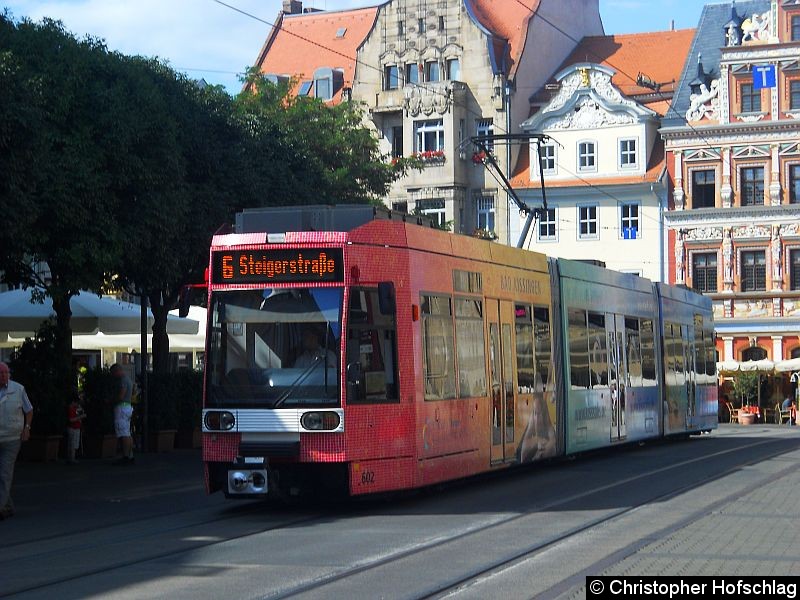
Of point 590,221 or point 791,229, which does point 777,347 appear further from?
point 590,221

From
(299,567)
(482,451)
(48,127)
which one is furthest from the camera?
(48,127)

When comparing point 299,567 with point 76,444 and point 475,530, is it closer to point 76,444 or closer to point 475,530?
point 475,530

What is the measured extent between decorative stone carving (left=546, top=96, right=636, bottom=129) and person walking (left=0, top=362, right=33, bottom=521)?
48721 millimetres

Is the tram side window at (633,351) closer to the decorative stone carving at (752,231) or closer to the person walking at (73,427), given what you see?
the person walking at (73,427)

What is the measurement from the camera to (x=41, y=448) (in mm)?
25109

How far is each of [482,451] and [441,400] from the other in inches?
65.9

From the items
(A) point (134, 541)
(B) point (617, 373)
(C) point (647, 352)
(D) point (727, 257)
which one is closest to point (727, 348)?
(D) point (727, 257)

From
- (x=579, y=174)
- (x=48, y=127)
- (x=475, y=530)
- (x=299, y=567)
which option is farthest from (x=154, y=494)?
(x=579, y=174)

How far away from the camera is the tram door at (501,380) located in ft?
60.8

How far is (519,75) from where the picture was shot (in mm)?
64375

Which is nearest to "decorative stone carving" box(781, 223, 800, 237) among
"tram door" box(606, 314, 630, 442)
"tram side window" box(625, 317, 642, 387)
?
"tram side window" box(625, 317, 642, 387)

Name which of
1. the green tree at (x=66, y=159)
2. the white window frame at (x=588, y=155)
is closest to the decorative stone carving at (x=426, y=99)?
the white window frame at (x=588, y=155)

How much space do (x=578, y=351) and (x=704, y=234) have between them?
128 ft

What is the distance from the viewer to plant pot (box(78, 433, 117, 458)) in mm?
26391
